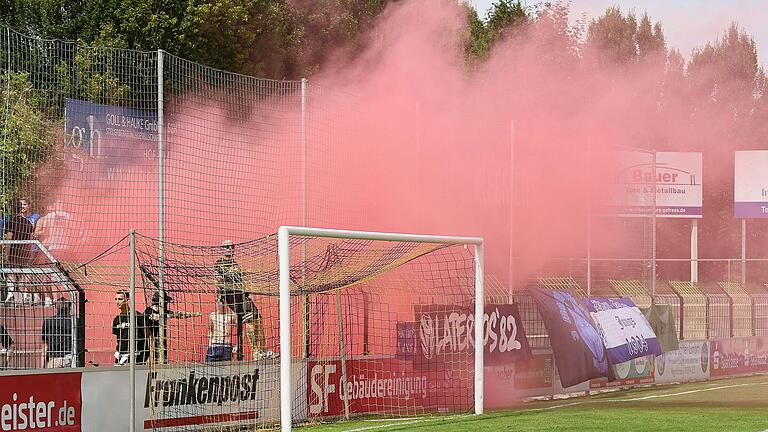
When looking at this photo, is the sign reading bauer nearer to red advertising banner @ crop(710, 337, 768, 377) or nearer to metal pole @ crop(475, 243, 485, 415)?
red advertising banner @ crop(710, 337, 768, 377)

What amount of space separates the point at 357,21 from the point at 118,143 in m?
23.9

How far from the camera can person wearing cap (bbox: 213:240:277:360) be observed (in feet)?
48.1

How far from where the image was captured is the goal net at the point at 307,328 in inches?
552

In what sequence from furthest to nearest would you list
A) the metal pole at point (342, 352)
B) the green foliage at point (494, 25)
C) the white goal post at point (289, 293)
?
the green foliage at point (494, 25), the metal pole at point (342, 352), the white goal post at point (289, 293)

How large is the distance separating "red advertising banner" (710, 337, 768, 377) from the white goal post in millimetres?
10975

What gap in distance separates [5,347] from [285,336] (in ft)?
9.73

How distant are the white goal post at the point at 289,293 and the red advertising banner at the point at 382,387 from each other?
2.55 feet

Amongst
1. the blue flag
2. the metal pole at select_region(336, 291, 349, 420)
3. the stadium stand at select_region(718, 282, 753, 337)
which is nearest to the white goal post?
the metal pole at select_region(336, 291, 349, 420)

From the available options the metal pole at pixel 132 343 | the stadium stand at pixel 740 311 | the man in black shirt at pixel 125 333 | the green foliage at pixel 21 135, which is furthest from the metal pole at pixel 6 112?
the stadium stand at pixel 740 311

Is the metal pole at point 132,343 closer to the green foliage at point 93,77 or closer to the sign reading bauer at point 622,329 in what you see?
the green foliage at point 93,77

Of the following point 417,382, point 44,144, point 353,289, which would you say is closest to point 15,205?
point 44,144

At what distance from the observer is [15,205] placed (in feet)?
44.2

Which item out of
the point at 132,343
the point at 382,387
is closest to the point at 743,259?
the point at 382,387

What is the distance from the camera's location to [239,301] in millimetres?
15070
